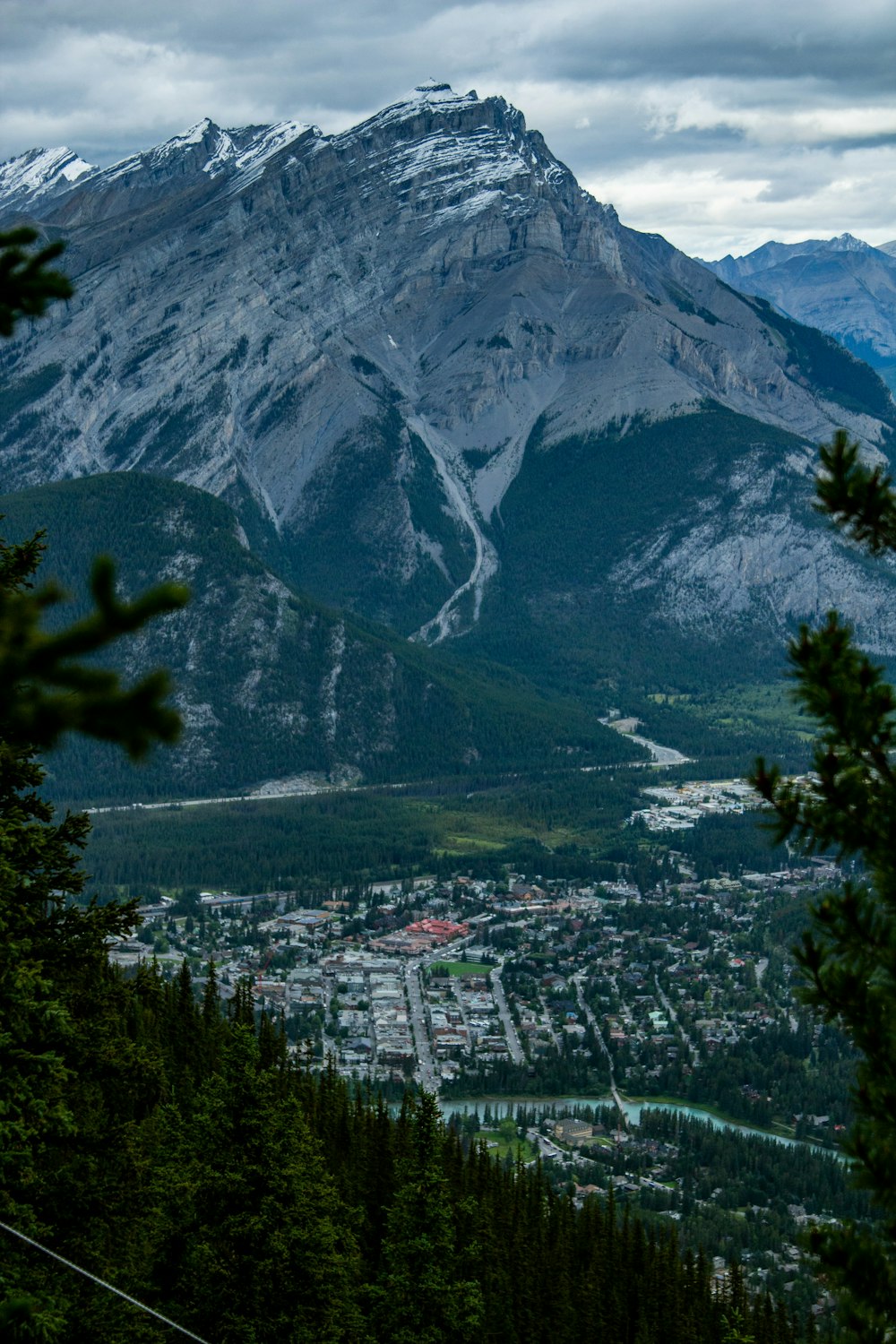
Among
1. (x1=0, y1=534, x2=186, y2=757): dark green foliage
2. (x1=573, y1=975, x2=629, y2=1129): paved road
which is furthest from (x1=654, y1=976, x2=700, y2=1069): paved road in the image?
(x1=0, y1=534, x2=186, y2=757): dark green foliage

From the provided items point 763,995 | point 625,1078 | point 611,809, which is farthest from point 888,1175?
point 611,809

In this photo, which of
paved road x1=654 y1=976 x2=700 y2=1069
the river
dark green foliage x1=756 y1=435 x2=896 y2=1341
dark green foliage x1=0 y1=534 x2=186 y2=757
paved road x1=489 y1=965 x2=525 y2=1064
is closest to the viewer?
dark green foliage x1=0 y1=534 x2=186 y2=757

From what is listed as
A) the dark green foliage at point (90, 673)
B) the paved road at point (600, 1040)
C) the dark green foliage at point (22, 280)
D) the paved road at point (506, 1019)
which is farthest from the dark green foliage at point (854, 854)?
the paved road at point (506, 1019)

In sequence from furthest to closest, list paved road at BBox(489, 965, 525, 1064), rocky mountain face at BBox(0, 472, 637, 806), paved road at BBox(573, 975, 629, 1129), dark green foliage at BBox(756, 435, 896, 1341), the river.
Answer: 1. rocky mountain face at BBox(0, 472, 637, 806)
2. paved road at BBox(489, 965, 525, 1064)
3. paved road at BBox(573, 975, 629, 1129)
4. the river
5. dark green foliage at BBox(756, 435, 896, 1341)

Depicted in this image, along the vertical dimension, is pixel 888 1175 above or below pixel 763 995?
above

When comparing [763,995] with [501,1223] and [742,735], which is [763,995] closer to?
[501,1223]

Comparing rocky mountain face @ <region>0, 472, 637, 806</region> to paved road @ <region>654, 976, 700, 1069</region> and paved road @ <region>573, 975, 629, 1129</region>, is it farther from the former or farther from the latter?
paved road @ <region>654, 976, 700, 1069</region>

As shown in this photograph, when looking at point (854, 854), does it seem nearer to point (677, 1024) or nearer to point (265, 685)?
point (677, 1024)

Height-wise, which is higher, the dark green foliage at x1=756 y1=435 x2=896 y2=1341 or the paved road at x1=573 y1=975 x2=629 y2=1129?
the dark green foliage at x1=756 y1=435 x2=896 y2=1341
